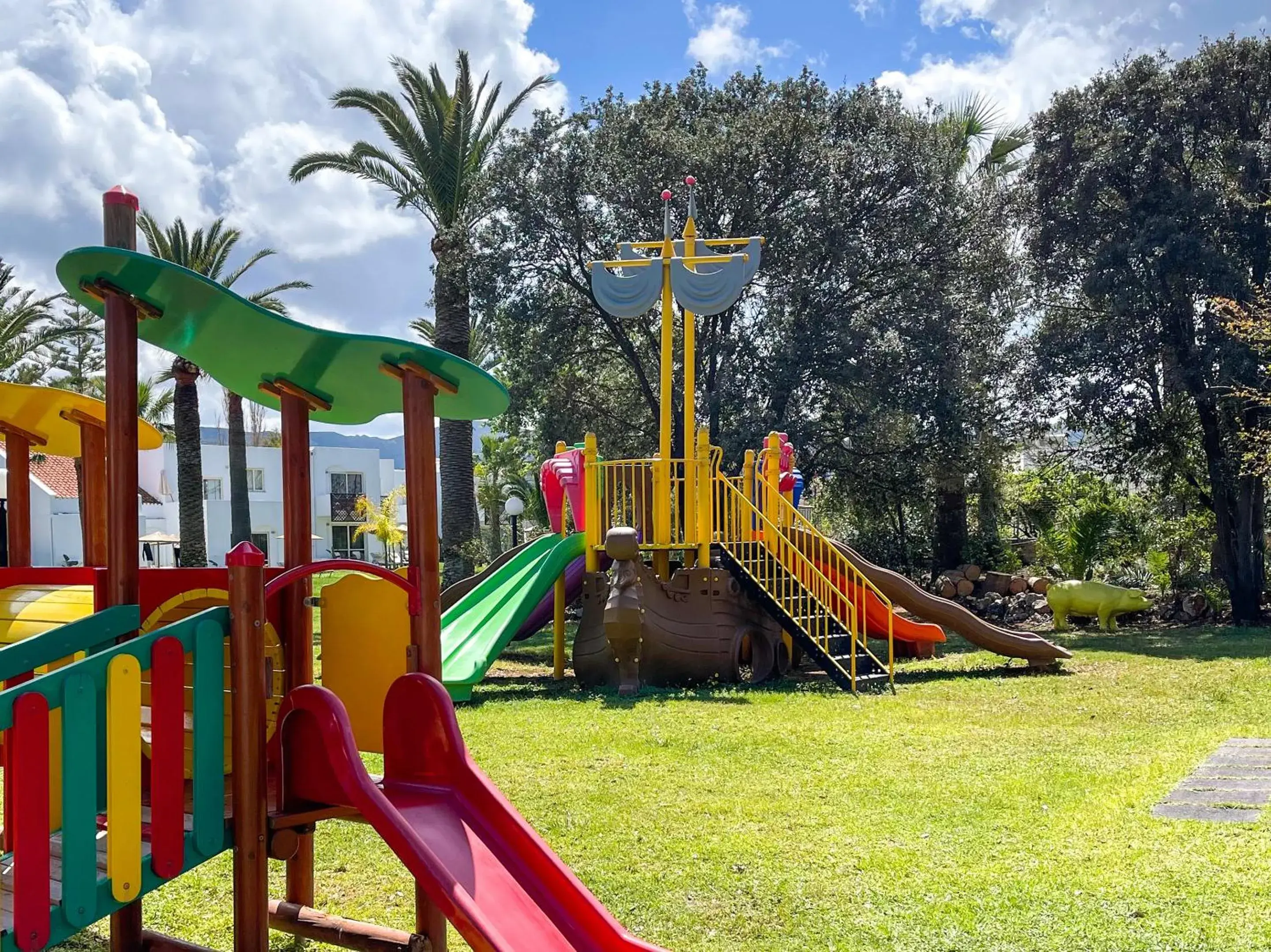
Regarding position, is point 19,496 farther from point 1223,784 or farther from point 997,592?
point 997,592

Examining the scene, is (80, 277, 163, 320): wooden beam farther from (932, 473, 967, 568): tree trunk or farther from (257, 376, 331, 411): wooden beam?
(932, 473, 967, 568): tree trunk

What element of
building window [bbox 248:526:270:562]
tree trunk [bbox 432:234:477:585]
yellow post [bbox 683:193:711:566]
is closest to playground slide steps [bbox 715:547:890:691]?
yellow post [bbox 683:193:711:566]

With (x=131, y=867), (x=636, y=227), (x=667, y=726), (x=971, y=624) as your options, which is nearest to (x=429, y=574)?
(x=131, y=867)

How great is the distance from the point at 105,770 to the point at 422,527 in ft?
4.65

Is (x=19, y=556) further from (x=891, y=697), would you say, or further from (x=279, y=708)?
(x=891, y=697)

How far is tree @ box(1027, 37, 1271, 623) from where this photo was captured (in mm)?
18281

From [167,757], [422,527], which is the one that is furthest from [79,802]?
[422,527]

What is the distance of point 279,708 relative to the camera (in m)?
4.10

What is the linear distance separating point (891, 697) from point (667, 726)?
105 inches

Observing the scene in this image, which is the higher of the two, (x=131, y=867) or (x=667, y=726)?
(x=131, y=867)

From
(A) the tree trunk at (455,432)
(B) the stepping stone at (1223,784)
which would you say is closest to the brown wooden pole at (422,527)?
(B) the stepping stone at (1223,784)

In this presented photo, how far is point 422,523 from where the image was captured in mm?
4402

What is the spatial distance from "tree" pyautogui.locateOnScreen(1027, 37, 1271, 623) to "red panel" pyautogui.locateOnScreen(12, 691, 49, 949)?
1814 cm

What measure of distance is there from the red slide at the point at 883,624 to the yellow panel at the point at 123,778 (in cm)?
1023
